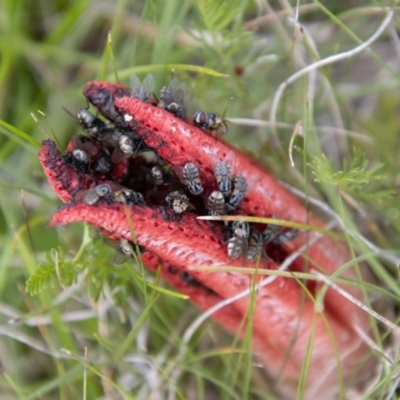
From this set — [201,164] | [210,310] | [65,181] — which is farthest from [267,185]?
[65,181]

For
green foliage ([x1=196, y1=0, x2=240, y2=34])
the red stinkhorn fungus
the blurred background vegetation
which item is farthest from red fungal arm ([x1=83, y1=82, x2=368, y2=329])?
green foliage ([x1=196, y1=0, x2=240, y2=34])

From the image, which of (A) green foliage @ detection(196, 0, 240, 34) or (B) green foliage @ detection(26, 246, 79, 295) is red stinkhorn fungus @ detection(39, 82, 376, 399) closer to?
(B) green foliage @ detection(26, 246, 79, 295)

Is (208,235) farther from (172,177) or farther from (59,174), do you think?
(59,174)

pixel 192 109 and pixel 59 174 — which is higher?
pixel 59 174

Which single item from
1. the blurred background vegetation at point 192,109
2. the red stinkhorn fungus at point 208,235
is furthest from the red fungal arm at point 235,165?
the blurred background vegetation at point 192,109

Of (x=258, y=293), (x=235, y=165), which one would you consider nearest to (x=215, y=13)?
(x=235, y=165)
